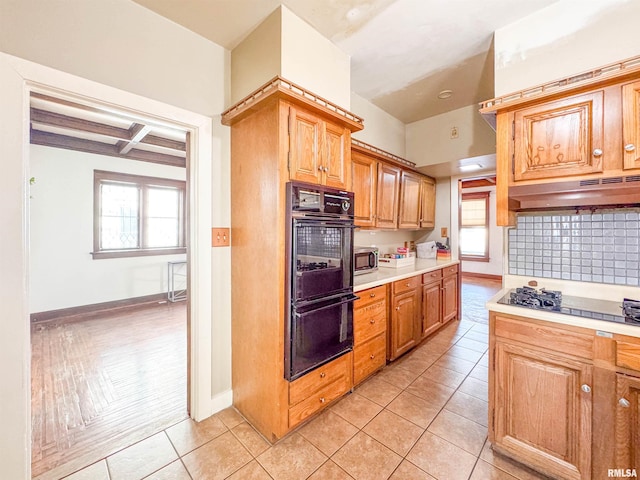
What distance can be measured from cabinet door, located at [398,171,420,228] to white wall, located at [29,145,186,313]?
4715 millimetres

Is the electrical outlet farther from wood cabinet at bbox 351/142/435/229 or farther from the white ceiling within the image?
the white ceiling

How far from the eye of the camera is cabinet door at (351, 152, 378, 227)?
2736mm

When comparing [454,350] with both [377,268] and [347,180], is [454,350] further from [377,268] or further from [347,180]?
[347,180]

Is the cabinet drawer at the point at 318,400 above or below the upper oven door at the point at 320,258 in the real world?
below

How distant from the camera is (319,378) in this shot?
6.25 feet

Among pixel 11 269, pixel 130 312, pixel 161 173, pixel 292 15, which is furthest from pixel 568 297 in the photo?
pixel 161 173

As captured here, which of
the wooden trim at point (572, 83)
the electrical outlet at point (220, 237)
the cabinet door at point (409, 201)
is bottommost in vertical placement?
the electrical outlet at point (220, 237)

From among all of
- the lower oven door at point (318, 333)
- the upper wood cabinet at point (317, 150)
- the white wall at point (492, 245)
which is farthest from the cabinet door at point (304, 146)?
the white wall at point (492, 245)

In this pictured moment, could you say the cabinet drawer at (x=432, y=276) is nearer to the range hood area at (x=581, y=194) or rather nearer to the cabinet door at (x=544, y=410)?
the range hood area at (x=581, y=194)

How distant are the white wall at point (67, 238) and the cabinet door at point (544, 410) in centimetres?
552

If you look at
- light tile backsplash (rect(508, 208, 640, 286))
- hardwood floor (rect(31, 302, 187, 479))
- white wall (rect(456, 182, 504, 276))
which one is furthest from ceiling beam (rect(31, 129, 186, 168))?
white wall (rect(456, 182, 504, 276))

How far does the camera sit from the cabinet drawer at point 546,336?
1321 millimetres

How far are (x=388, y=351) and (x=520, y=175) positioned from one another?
1.87 metres

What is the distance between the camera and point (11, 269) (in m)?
1.31
